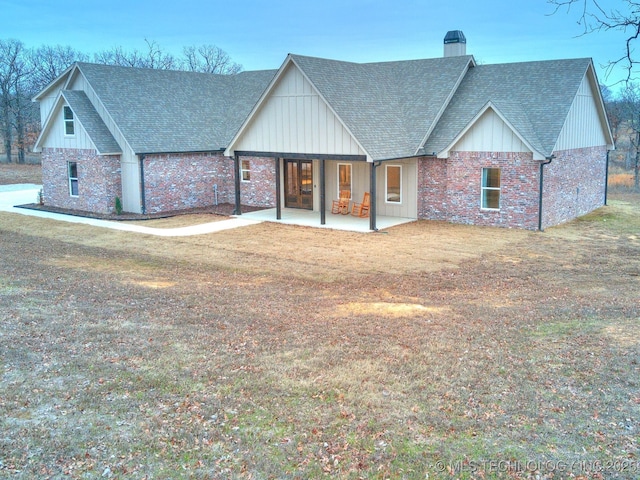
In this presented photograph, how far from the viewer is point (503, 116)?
2077 cm

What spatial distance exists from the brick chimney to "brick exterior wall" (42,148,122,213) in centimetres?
1565

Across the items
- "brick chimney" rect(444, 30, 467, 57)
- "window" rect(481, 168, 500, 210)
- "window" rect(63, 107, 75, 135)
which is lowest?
"window" rect(481, 168, 500, 210)

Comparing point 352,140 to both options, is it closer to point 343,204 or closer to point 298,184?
point 343,204

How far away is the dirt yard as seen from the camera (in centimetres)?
612

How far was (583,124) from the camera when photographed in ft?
79.2

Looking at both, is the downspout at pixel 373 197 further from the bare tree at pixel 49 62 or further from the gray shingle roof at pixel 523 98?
the bare tree at pixel 49 62

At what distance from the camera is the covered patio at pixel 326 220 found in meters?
22.0

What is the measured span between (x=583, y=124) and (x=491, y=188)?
562 centimetres

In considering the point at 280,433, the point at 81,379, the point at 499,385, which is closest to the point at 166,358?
the point at 81,379

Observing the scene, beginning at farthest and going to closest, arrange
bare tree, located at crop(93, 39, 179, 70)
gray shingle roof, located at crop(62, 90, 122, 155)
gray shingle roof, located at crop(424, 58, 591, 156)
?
bare tree, located at crop(93, 39, 179, 70), gray shingle roof, located at crop(62, 90, 122, 155), gray shingle roof, located at crop(424, 58, 591, 156)

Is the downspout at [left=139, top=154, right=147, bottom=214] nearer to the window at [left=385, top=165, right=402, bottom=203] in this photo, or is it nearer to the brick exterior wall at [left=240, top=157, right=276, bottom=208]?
the brick exterior wall at [left=240, top=157, right=276, bottom=208]

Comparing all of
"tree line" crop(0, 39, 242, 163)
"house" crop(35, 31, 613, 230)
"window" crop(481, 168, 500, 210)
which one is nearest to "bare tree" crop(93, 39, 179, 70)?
"tree line" crop(0, 39, 242, 163)

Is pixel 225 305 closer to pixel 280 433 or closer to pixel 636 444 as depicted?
pixel 280 433

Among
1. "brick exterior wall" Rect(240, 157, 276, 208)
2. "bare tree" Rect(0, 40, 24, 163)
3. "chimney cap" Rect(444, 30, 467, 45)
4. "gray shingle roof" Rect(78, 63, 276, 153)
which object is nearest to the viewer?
"gray shingle roof" Rect(78, 63, 276, 153)
